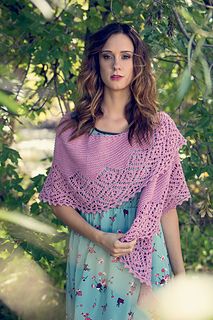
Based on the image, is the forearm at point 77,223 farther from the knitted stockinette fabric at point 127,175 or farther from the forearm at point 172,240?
the forearm at point 172,240

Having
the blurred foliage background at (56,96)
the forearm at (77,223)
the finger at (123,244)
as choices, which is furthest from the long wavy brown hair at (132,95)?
the finger at (123,244)

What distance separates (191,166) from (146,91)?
65 centimetres

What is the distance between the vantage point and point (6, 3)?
13.2 feet

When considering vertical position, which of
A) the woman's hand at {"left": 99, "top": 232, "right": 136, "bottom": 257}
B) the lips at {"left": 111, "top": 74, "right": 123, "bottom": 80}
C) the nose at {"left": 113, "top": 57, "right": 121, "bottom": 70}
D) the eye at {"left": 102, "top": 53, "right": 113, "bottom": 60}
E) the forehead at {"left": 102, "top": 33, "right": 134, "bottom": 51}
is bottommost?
the woman's hand at {"left": 99, "top": 232, "right": 136, "bottom": 257}

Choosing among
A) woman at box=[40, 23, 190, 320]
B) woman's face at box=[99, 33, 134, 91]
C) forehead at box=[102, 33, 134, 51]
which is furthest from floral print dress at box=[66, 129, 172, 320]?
forehead at box=[102, 33, 134, 51]

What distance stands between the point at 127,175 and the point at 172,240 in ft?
1.17

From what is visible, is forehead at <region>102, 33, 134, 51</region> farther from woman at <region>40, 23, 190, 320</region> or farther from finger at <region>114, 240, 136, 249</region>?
finger at <region>114, 240, 136, 249</region>

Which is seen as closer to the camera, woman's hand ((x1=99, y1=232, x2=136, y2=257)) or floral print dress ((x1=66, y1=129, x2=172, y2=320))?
woman's hand ((x1=99, y1=232, x2=136, y2=257))

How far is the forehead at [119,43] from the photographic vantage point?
9.48 ft

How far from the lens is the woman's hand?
271 cm

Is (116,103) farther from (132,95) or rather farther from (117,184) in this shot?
(117,184)

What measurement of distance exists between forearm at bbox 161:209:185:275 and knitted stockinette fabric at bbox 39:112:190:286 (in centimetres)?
6

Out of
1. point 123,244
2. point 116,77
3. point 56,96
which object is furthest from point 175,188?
point 56,96

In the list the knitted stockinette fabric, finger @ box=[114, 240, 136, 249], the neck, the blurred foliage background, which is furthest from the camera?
the blurred foliage background
